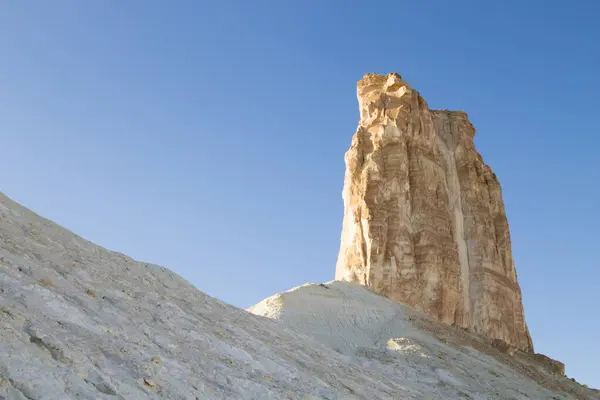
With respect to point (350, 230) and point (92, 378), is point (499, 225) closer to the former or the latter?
point (350, 230)

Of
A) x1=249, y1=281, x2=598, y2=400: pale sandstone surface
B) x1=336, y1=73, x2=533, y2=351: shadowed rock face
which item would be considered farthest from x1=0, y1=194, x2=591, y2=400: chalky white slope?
x1=336, y1=73, x2=533, y2=351: shadowed rock face

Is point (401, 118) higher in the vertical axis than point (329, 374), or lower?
higher

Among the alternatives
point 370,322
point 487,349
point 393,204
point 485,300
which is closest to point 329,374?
point 370,322

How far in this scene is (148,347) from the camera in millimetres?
8117

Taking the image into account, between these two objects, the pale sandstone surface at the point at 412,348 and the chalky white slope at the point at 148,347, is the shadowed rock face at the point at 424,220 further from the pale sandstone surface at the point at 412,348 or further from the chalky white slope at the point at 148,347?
the chalky white slope at the point at 148,347

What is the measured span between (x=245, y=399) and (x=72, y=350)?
7.72 ft

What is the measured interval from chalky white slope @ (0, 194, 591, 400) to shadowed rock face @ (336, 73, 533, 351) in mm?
15642

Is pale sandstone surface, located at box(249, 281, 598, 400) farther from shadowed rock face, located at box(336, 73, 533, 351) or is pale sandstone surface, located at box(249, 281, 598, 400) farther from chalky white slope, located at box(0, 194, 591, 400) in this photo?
shadowed rock face, located at box(336, 73, 533, 351)

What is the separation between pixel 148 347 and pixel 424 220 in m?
29.5

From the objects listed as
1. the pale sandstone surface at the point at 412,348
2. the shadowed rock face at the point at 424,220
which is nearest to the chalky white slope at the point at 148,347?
the pale sandstone surface at the point at 412,348

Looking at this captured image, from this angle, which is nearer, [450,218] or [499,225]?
[450,218]

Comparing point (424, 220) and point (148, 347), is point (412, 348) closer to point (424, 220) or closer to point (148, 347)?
point (148, 347)

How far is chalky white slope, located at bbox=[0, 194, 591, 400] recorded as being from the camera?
6289 mm

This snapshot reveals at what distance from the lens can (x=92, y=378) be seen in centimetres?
624
